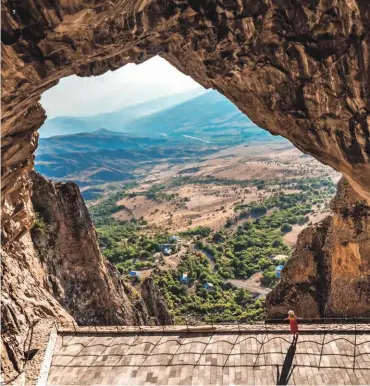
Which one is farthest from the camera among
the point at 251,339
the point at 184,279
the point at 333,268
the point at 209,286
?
the point at 184,279

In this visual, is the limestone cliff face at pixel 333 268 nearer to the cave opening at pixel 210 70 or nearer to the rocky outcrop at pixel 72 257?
the cave opening at pixel 210 70

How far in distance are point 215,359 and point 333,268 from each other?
44.7 ft

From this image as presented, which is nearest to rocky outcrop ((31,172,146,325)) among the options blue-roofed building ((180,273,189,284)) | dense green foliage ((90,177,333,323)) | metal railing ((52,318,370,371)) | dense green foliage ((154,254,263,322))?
metal railing ((52,318,370,371))

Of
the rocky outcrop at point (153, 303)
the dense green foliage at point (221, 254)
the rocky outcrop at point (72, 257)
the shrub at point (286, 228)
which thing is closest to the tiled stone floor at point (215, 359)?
the rocky outcrop at point (72, 257)

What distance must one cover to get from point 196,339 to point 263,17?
1320 centimetres

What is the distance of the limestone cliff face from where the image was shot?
79.9 ft

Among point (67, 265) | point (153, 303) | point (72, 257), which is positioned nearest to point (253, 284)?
point (153, 303)

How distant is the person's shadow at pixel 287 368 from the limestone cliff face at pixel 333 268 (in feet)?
34.0

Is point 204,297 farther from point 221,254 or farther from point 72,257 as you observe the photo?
point 72,257

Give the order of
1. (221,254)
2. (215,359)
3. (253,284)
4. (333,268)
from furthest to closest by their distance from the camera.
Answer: (221,254) < (253,284) < (333,268) < (215,359)

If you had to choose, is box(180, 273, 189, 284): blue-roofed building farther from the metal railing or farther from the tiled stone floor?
the tiled stone floor

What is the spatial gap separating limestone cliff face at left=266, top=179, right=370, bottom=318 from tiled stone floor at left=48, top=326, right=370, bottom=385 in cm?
907

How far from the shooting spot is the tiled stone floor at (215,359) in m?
14.4

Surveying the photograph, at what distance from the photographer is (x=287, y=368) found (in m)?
14.7
